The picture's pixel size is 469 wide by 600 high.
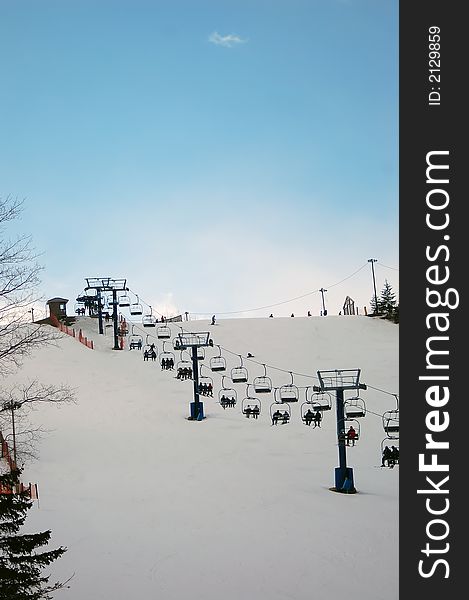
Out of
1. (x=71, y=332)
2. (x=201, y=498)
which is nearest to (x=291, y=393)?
(x=201, y=498)

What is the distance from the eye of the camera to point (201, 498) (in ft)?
56.0

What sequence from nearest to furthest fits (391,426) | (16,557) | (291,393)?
(16,557) → (391,426) → (291,393)

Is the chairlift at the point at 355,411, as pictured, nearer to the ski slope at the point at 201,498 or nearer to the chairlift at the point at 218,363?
the ski slope at the point at 201,498

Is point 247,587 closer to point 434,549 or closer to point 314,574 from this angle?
point 314,574

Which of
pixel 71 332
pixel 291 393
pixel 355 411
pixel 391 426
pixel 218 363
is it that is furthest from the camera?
pixel 71 332

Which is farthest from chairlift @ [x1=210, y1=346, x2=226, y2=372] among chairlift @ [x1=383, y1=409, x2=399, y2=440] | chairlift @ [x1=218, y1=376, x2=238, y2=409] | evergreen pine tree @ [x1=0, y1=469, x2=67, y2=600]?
evergreen pine tree @ [x1=0, y1=469, x2=67, y2=600]

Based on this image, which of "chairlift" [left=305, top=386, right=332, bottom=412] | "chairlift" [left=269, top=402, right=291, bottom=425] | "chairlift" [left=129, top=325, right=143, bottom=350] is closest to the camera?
"chairlift" [left=305, top=386, right=332, bottom=412]

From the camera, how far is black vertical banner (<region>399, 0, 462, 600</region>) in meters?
8.43

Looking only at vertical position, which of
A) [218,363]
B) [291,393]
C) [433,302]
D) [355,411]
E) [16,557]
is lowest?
[355,411]

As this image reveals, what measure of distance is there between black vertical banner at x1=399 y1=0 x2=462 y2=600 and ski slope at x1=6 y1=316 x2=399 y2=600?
3.02 meters

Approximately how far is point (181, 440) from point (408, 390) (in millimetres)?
16253

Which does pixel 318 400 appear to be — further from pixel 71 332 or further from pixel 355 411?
pixel 71 332

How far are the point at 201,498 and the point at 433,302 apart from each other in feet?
33.0

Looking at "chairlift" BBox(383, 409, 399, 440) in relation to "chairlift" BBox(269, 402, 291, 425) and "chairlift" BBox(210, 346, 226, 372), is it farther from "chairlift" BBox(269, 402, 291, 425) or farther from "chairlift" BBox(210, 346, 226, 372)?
"chairlift" BBox(210, 346, 226, 372)
